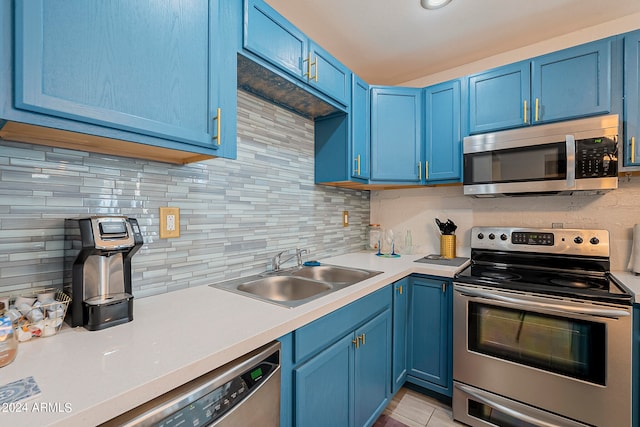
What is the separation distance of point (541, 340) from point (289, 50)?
204 cm

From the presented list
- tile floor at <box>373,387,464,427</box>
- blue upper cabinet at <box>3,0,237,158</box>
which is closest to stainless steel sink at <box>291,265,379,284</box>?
tile floor at <box>373,387,464,427</box>

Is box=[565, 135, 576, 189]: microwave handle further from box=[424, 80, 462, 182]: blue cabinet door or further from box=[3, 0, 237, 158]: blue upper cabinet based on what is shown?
box=[3, 0, 237, 158]: blue upper cabinet

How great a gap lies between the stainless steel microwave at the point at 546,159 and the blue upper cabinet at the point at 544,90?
9 centimetres

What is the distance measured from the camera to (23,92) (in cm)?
69

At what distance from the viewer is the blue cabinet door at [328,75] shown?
1638mm

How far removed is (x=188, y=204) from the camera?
1.35m

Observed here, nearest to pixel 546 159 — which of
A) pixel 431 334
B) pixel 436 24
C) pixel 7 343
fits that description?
pixel 436 24

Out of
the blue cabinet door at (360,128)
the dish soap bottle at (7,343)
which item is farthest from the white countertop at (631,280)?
the dish soap bottle at (7,343)

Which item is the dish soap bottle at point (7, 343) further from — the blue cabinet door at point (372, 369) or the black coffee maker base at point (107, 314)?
the blue cabinet door at point (372, 369)

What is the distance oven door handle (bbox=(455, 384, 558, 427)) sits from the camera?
1.50m

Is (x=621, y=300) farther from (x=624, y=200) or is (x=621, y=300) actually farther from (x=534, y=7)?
(x=534, y=7)

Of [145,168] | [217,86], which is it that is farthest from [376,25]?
[145,168]

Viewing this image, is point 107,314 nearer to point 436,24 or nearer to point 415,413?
point 415,413

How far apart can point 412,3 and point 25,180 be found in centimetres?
204
